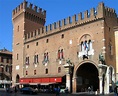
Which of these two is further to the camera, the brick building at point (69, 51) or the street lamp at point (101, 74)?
the brick building at point (69, 51)

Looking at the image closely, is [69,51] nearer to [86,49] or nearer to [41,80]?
[86,49]

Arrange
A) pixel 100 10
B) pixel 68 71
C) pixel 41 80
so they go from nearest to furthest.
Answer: pixel 100 10 < pixel 68 71 < pixel 41 80

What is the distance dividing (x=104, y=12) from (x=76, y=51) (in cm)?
619

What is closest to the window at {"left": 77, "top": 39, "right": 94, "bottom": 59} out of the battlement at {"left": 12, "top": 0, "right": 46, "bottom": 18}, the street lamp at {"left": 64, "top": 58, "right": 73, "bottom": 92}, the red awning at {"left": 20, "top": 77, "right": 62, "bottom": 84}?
the street lamp at {"left": 64, "top": 58, "right": 73, "bottom": 92}

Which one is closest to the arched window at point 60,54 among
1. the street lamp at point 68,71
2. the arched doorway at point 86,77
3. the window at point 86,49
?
the street lamp at point 68,71

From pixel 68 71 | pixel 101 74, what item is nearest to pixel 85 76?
pixel 68 71

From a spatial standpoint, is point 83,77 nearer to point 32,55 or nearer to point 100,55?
point 100,55

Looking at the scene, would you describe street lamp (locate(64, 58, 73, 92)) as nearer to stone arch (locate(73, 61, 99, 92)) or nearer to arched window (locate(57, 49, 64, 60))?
stone arch (locate(73, 61, 99, 92))

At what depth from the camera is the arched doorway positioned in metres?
32.1

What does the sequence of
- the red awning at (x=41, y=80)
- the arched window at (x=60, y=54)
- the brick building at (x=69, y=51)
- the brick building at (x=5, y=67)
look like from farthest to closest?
the brick building at (x=5, y=67) < the arched window at (x=60, y=54) < the red awning at (x=41, y=80) < the brick building at (x=69, y=51)

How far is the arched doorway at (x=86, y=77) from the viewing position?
3206 cm

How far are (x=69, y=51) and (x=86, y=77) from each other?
13.6 feet

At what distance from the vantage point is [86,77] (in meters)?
33.3

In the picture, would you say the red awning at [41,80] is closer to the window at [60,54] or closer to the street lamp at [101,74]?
the window at [60,54]
